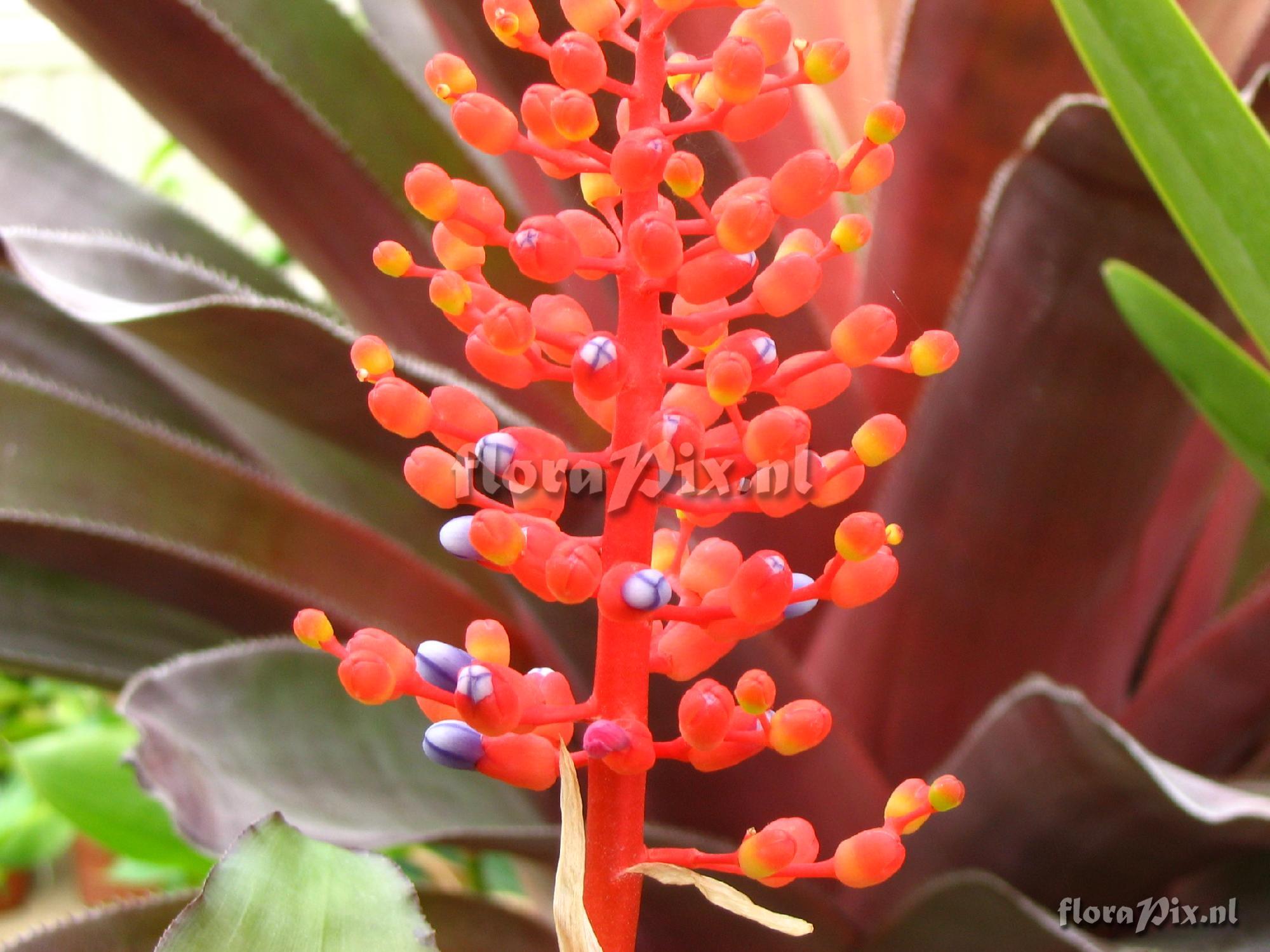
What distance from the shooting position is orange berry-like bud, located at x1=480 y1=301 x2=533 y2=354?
0.90 feet

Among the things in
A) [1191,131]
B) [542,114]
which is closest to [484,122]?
[542,114]

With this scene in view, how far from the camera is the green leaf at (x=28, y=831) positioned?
110cm

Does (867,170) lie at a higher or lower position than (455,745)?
higher

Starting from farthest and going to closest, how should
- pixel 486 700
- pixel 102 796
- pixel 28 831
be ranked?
pixel 28 831
pixel 102 796
pixel 486 700

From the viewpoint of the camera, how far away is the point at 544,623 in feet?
1.59

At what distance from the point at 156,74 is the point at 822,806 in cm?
54

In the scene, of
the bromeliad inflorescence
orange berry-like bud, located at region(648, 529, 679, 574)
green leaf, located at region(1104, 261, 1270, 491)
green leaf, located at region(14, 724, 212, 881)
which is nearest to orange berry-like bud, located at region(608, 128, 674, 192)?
the bromeliad inflorescence

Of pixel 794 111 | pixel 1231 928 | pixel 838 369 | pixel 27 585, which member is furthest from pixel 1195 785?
pixel 27 585

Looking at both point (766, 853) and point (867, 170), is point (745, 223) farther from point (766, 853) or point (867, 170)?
point (766, 853)

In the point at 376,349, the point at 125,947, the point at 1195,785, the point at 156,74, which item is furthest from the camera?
the point at 156,74

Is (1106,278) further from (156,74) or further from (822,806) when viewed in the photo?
(156,74)

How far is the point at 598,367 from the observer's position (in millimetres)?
273

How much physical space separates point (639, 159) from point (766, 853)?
0.57 ft

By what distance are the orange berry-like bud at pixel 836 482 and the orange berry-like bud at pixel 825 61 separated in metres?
0.10
